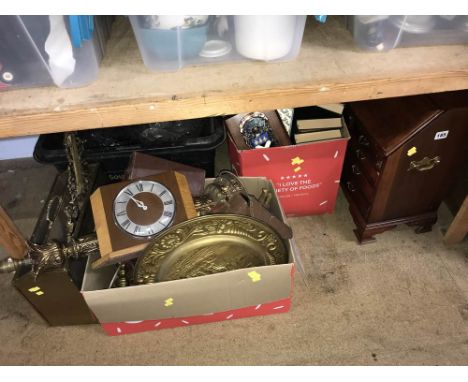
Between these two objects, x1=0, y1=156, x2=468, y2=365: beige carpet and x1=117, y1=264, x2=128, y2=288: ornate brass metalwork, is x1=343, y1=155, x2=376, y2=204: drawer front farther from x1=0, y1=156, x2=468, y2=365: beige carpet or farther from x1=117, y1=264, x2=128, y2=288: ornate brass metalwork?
x1=117, y1=264, x2=128, y2=288: ornate brass metalwork

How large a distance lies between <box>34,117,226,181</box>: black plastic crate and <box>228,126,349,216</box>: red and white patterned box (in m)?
0.09

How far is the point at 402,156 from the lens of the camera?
1032 millimetres

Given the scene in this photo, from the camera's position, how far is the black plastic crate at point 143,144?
117 centimetres

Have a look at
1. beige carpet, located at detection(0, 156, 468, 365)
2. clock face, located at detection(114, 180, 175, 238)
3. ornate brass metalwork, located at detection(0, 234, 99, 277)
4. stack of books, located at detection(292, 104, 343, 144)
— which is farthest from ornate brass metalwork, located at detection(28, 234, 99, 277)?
stack of books, located at detection(292, 104, 343, 144)

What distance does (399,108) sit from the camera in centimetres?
105

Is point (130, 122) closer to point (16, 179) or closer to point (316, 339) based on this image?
point (316, 339)

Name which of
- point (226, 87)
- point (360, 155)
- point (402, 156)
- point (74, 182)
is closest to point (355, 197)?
point (360, 155)

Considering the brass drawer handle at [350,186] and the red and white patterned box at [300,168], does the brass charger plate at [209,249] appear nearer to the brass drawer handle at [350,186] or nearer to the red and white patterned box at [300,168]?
the red and white patterned box at [300,168]

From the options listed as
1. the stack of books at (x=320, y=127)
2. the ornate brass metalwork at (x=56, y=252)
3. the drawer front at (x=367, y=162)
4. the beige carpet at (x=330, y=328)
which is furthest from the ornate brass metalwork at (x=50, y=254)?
the drawer front at (x=367, y=162)

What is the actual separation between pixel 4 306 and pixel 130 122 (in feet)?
2.67

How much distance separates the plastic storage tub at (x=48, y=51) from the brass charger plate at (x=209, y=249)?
0.39 m
